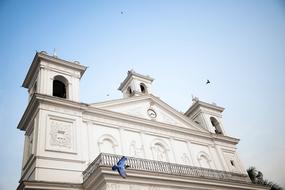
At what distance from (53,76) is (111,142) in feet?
18.7

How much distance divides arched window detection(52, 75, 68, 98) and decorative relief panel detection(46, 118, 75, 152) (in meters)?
3.27

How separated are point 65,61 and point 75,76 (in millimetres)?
1203

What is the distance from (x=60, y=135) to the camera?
634 inches

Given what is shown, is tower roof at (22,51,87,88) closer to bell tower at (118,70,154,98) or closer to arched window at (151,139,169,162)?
bell tower at (118,70,154,98)

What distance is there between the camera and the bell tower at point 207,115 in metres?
25.9

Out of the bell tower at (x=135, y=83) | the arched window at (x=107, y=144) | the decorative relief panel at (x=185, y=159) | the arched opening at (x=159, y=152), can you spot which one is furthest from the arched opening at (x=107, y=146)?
the bell tower at (x=135, y=83)

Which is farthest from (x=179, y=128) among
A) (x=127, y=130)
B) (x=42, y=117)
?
(x=42, y=117)

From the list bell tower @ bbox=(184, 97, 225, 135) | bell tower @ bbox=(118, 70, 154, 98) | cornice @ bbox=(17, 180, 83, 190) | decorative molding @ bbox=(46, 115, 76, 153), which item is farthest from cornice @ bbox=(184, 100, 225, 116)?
cornice @ bbox=(17, 180, 83, 190)

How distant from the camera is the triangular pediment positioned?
20.2 metres

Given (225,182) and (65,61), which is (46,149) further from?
(225,182)

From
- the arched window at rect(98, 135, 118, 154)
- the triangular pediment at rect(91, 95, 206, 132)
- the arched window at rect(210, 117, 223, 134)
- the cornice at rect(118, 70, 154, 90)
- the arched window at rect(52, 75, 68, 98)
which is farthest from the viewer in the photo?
the arched window at rect(210, 117, 223, 134)

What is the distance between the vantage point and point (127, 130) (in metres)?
19.4

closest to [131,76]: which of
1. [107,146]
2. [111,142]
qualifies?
[111,142]

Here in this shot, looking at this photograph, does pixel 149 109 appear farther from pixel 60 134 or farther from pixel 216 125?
pixel 216 125
